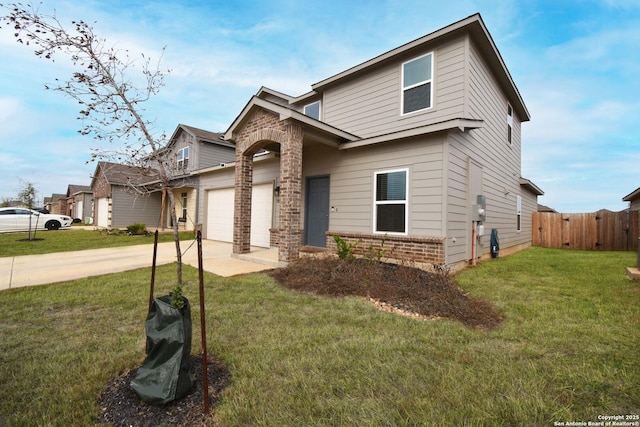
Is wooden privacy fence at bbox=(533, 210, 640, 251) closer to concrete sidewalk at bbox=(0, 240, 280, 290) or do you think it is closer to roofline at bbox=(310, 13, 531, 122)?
roofline at bbox=(310, 13, 531, 122)

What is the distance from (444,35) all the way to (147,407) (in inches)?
348

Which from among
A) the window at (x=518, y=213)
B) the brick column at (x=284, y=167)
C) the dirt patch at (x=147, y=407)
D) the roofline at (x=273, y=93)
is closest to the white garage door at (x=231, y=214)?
the brick column at (x=284, y=167)

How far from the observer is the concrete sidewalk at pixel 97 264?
5.96 meters

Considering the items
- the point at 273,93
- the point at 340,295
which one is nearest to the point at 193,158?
the point at 273,93

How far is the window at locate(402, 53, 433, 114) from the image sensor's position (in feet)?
25.1

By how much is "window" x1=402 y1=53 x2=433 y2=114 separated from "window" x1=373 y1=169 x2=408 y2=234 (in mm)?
2163

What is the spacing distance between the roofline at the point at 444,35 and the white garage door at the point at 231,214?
4.40 meters

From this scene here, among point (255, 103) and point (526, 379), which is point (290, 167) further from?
point (526, 379)

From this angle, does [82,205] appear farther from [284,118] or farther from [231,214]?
[284,118]

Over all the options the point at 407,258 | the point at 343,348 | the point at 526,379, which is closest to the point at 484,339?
the point at 526,379

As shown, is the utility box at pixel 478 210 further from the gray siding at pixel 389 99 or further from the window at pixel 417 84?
A: the window at pixel 417 84

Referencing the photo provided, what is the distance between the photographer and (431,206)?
21.3 feet

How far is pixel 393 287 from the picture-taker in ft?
15.6

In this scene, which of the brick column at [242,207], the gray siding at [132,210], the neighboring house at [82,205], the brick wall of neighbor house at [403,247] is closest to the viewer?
the brick wall of neighbor house at [403,247]
